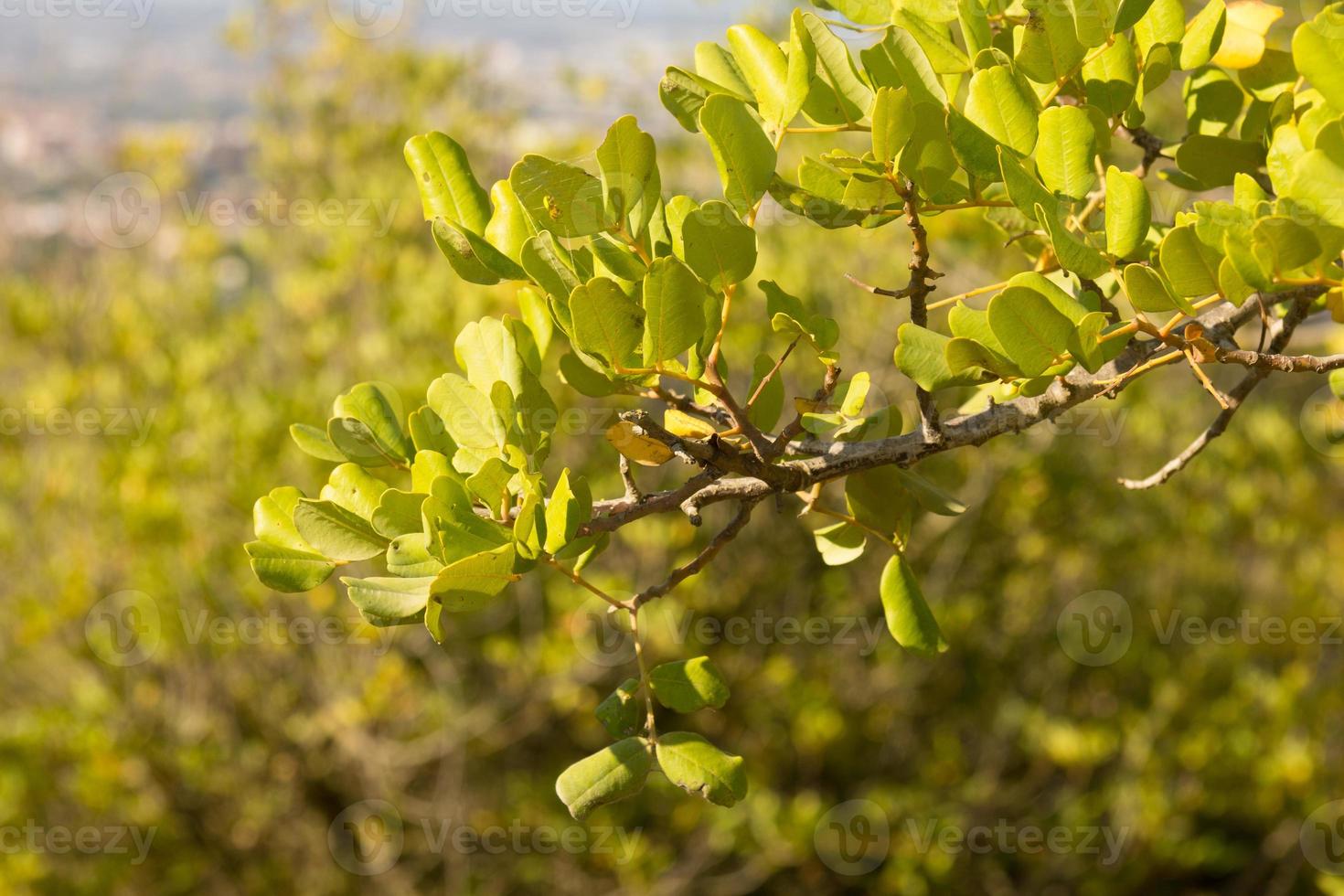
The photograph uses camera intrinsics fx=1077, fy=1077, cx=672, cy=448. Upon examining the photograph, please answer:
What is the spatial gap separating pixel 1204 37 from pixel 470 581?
0.81 meters

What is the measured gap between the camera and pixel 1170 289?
0.79 metres

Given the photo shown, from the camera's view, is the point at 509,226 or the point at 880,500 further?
the point at 880,500

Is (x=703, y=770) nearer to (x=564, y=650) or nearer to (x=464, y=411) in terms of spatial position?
(x=464, y=411)

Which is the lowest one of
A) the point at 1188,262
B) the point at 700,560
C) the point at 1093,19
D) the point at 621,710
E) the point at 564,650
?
the point at 564,650

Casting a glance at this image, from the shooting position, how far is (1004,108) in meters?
0.89

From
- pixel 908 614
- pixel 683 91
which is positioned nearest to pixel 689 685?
pixel 908 614

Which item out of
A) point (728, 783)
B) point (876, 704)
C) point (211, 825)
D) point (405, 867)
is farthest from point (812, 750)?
point (728, 783)

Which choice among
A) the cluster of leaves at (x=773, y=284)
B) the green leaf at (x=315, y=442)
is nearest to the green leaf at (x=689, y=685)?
the cluster of leaves at (x=773, y=284)

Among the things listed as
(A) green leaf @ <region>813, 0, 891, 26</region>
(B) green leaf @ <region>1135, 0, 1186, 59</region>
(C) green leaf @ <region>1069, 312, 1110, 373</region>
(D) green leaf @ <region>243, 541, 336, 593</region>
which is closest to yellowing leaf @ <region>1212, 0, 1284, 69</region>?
(B) green leaf @ <region>1135, 0, 1186, 59</region>

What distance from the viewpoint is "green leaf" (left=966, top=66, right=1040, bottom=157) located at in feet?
2.88

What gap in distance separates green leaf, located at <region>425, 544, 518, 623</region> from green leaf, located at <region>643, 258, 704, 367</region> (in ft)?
0.65

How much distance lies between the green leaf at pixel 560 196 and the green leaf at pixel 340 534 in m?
0.30

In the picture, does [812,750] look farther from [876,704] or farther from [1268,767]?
[1268,767]

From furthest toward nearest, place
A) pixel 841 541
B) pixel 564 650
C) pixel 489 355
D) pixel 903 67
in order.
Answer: pixel 564 650
pixel 841 541
pixel 489 355
pixel 903 67
